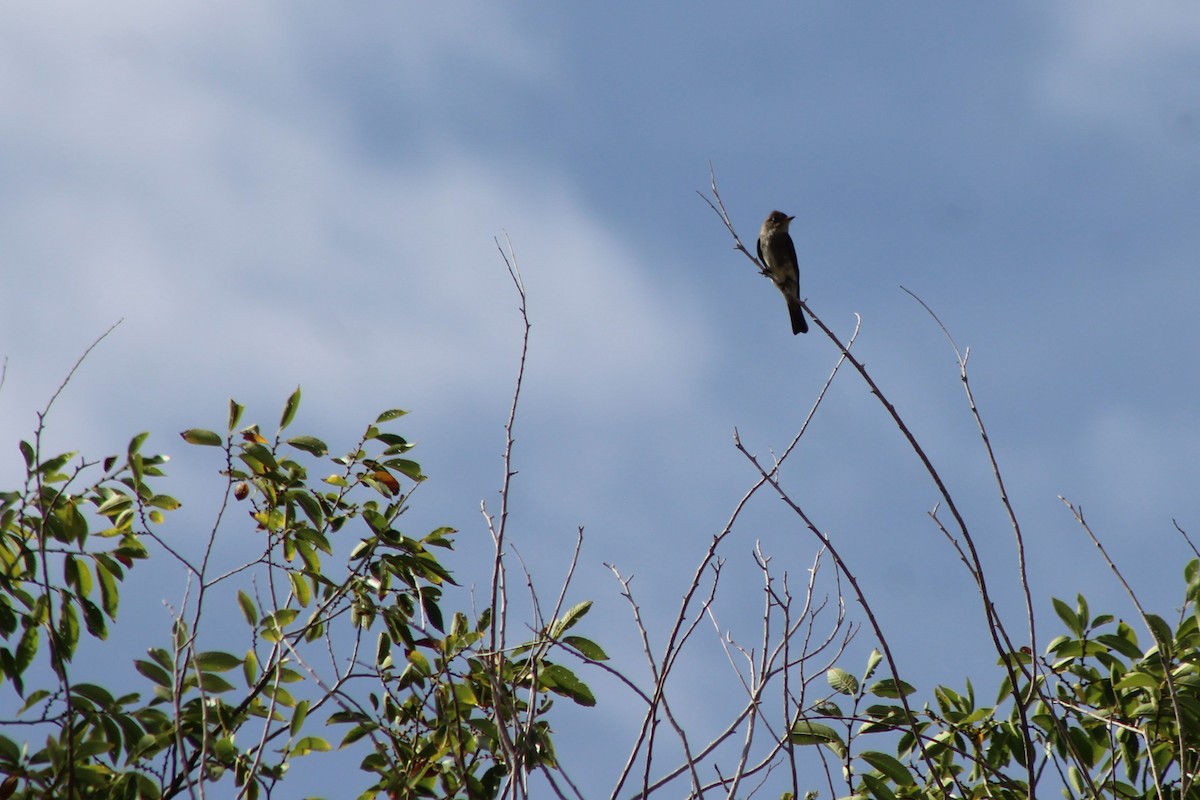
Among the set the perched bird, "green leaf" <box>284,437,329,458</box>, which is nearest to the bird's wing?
the perched bird

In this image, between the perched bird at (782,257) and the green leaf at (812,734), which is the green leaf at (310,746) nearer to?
the green leaf at (812,734)

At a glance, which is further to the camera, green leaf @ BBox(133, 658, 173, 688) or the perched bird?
the perched bird

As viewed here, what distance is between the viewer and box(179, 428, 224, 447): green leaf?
14.8 feet

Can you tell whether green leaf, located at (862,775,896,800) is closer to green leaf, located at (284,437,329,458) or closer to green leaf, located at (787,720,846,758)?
green leaf, located at (787,720,846,758)

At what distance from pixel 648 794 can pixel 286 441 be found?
7.45 ft

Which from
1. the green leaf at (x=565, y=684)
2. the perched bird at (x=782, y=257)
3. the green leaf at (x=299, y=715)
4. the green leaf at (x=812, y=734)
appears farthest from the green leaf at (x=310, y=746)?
the perched bird at (x=782, y=257)

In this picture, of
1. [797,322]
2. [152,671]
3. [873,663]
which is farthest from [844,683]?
[797,322]

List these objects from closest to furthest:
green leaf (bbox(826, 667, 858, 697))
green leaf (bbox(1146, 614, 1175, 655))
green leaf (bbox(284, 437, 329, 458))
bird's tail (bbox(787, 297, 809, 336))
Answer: green leaf (bbox(1146, 614, 1175, 655)) → green leaf (bbox(826, 667, 858, 697)) → green leaf (bbox(284, 437, 329, 458)) → bird's tail (bbox(787, 297, 809, 336))

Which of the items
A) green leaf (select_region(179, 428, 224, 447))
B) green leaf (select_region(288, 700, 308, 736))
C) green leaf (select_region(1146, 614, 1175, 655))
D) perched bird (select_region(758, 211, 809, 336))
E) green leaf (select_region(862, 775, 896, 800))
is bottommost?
green leaf (select_region(862, 775, 896, 800))

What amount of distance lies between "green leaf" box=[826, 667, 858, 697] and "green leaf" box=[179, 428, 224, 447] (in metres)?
2.35

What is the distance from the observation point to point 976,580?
3.01 metres

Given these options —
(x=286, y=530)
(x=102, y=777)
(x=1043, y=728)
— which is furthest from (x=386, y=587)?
(x=1043, y=728)

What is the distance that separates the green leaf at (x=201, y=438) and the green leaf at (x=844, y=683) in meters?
2.35

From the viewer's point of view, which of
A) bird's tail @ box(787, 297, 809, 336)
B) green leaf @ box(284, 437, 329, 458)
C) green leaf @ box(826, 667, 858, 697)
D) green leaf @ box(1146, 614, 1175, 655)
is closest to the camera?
green leaf @ box(1146, 614, 1175, 655)
